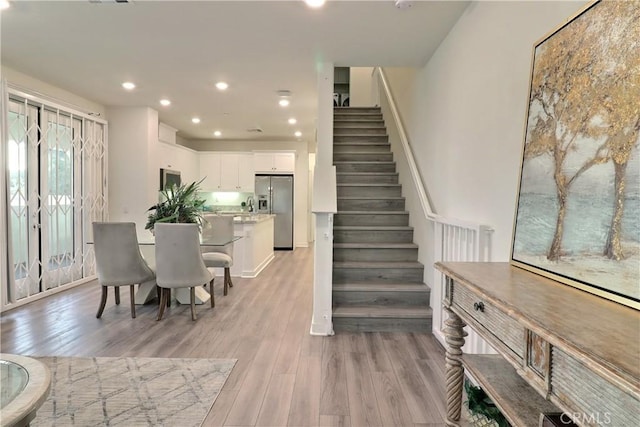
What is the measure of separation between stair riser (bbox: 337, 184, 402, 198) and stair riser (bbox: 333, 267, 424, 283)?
1.25 m

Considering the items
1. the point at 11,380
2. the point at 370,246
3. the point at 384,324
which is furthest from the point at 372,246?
the point at 11,380

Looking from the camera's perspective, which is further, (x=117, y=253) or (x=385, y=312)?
(x=117, y=253)

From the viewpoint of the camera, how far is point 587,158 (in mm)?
1228

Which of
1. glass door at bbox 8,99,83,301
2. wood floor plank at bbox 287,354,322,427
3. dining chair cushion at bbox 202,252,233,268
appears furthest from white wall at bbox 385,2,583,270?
glass door at bbox 8,99,83,301

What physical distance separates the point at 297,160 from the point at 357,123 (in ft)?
10.4

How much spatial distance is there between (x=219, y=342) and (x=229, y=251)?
2057 millimetres

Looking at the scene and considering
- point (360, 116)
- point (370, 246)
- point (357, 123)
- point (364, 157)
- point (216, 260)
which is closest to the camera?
point (370, 246)

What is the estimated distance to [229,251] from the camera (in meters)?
4.98

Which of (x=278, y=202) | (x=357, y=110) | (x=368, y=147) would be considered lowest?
(x=278, y=202)

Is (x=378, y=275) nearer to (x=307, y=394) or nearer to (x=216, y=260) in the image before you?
(x=307, y=394)

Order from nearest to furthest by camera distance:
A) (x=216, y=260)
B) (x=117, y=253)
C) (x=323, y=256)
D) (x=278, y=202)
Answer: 1. (x=323, y=256)
2. (x=117, y=253)
3. (x=216, y=260)
4. (x=278, y=202)

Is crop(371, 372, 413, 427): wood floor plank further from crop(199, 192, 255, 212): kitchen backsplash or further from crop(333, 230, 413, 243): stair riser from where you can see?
crop(199, 192, 255, 212): kitchen backsplash

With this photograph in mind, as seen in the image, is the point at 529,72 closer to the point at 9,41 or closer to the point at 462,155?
the point at 462,155

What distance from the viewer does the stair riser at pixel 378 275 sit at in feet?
12.0
